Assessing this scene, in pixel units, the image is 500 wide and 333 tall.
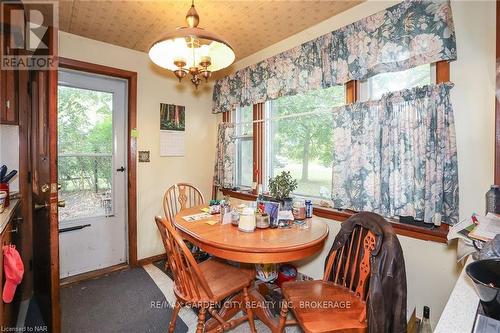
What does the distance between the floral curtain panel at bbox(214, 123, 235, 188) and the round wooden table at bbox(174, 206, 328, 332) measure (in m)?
1.23

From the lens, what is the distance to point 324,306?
53.9 inches

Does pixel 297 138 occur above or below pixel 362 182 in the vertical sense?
above

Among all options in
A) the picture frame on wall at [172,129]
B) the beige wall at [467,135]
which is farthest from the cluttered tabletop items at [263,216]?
the picture frame on wall at [172,129]

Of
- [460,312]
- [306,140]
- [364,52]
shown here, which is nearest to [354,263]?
[460,312]

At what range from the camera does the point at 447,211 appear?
1.51 metres

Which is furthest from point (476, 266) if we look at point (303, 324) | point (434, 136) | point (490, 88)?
point (490, 88)

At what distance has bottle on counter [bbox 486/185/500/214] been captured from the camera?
1321mm

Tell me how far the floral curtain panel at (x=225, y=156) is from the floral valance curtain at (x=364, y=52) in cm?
52

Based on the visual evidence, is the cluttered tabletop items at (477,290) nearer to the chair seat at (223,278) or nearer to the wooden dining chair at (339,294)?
the wooden dining chair at (339,294)

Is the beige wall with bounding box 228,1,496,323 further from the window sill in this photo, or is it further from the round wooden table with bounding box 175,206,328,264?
the round wooden table with bounding box 175,206,328,264

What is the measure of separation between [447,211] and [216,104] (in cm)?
265

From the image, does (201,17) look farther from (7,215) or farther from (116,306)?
(116,306)

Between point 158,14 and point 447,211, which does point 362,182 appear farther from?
point 158,14

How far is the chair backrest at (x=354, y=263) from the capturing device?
1401mm
